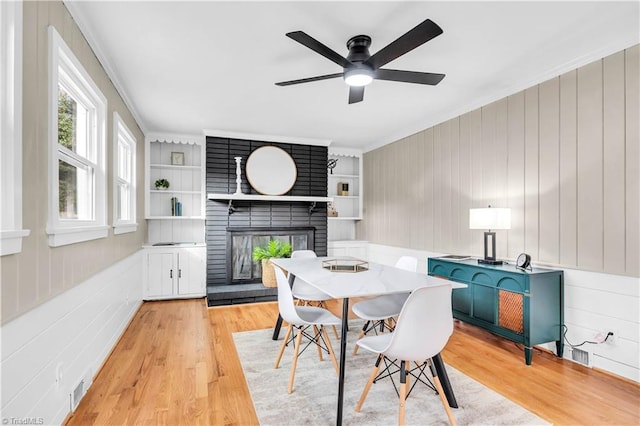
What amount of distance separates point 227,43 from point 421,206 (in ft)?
10.7

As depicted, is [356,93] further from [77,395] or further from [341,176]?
[341,176]

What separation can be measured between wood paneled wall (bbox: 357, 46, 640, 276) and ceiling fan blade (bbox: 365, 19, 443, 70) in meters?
1.75

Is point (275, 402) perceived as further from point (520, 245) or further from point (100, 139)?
point (520, 245)

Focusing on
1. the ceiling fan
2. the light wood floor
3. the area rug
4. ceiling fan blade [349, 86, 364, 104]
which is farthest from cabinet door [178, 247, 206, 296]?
the ceiling fan

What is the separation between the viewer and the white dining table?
1947 mm

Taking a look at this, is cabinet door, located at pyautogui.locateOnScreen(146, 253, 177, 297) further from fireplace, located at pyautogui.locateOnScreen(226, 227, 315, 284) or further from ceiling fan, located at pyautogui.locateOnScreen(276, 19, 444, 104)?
ceiling fan, located at pyautogui.locateOnScreen(276, 19, 444, 104)

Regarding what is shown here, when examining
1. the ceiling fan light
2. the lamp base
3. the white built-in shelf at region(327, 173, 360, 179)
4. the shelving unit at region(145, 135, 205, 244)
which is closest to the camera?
the ceiling fan light

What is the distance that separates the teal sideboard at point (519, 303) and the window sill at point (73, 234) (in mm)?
3284

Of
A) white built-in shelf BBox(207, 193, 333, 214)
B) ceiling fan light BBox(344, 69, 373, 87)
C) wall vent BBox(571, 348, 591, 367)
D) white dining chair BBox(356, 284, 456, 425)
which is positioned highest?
ceiling fan light BBox(344, 69, 373, 87)

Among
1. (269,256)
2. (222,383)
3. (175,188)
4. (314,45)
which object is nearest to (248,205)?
(269,256)

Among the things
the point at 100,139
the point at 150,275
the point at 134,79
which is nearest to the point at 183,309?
the point at 150,275

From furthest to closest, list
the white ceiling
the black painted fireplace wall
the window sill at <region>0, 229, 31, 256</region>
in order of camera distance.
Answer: the black painted fireplace wall < the white ceiling < the window sill at <region>0, 229, 31, 256</region>

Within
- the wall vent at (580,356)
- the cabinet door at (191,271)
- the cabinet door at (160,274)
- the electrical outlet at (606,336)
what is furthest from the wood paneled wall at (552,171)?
the cabinet door at (160,274)

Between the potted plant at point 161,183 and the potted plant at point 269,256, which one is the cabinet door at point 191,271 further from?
the potted plant at point 161,183
